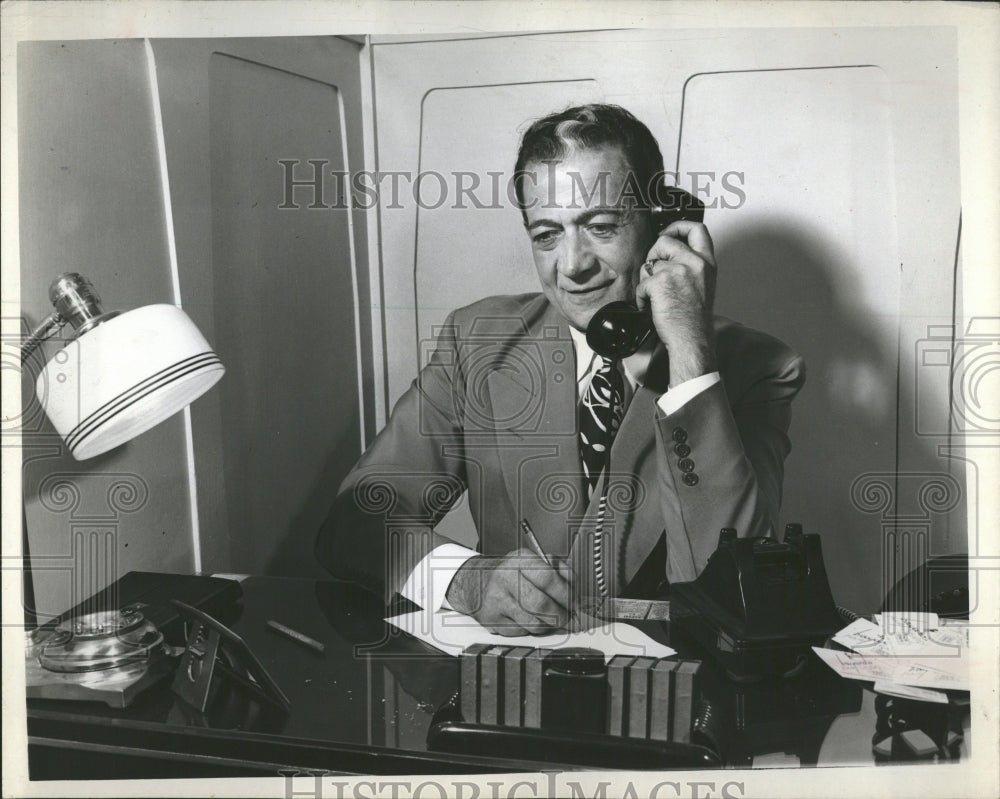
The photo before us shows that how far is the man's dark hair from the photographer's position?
5.98ft

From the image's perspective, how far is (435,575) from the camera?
6.08ft

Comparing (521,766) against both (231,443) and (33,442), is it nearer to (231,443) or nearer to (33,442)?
(231,443)

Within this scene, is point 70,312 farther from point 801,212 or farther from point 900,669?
point 900,669

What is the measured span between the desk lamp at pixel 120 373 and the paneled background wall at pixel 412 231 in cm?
29

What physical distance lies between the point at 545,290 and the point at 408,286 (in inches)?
11.1

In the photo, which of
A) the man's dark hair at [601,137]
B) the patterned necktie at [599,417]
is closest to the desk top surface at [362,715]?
the patterned necktie at [599,417]

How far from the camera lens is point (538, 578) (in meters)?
1.85

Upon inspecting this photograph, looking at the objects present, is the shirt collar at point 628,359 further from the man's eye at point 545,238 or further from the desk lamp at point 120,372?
the desk lamp at point 120,372

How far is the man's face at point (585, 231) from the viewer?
71.9 inches

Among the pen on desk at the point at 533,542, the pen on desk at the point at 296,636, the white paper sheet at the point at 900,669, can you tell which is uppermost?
the pen on desk at the point at 533,542

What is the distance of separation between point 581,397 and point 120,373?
0.87 metres

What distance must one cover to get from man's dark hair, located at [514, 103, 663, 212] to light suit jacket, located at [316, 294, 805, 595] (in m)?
0.30

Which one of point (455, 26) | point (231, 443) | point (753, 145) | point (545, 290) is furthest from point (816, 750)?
point (455, 26)

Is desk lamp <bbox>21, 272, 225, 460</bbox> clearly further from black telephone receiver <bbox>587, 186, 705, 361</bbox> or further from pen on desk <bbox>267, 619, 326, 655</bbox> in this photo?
black telephone receiver <bbox>587, 186, 705, 361</bbox>
